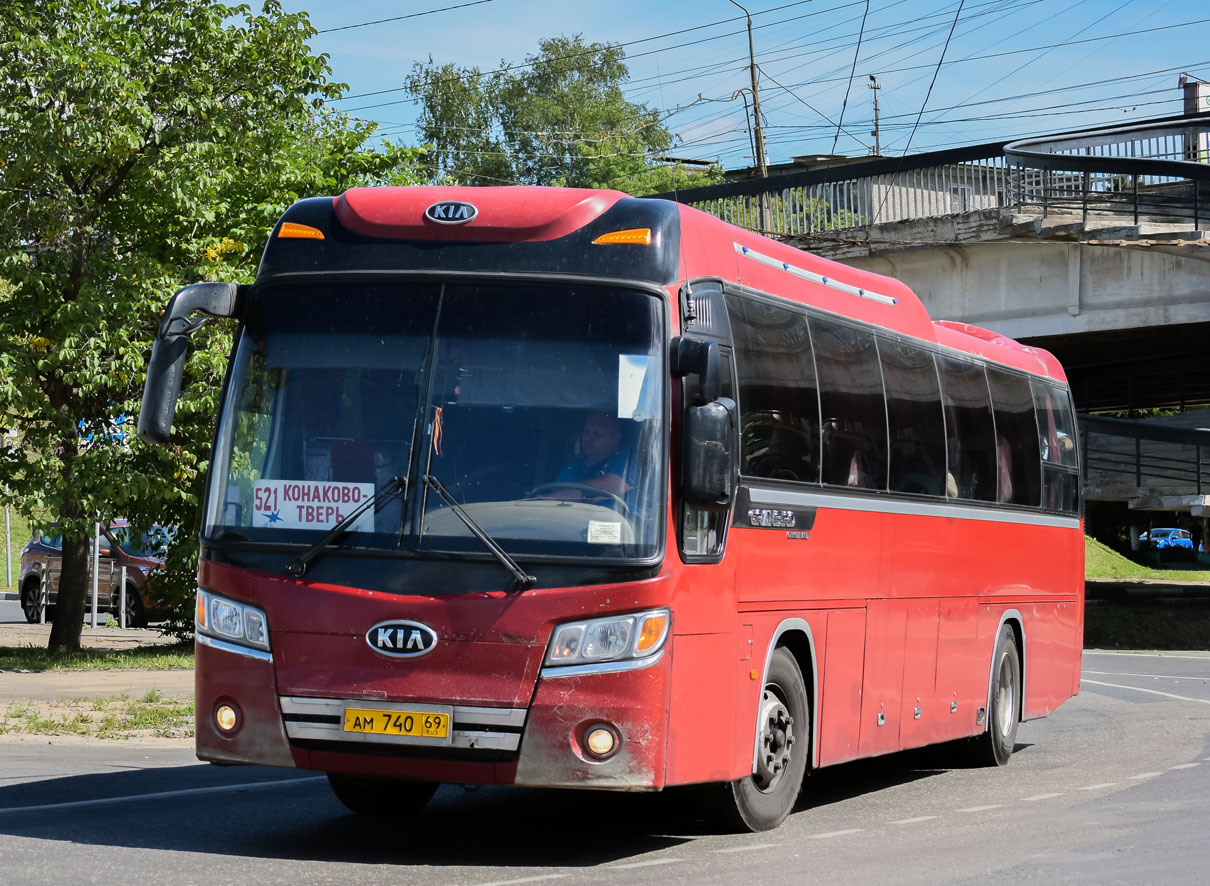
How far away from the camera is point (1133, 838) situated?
9.43 m

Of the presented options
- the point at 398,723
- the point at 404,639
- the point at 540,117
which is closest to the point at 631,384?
the point at 404,639

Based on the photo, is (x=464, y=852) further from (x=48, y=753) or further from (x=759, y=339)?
(x=48, y=753)

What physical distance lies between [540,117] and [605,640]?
267 ft

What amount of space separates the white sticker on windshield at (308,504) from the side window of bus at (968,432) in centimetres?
535

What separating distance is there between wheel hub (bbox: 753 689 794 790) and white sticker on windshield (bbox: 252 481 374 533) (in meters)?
2.43

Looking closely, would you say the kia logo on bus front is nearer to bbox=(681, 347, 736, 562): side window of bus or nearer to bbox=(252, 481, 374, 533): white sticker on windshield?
bbox=(252, 481, 374, 533): white sticker on windshield

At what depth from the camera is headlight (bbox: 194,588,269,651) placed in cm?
834

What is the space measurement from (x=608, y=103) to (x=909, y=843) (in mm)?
82347

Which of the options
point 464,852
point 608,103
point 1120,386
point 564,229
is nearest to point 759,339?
point 564,229

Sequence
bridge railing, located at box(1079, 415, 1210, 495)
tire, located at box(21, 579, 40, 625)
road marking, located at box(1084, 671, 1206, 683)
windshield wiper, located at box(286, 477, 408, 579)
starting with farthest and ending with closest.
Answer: bridge railing, located at box(1079, 415, 1210, 495)
tire, located at box(21, 579, 40, 625)
road marking, located at box(1084, 671, 1206, 683)
windshield wiper, located at box(286, 477, 408, 579)

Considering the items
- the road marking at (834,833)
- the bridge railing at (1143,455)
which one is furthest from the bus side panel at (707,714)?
the bridge railing at (1143,455)

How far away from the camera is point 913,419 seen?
38.6 feet

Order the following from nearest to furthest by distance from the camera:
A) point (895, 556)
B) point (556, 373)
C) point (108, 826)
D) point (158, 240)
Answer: point (556, 373) → point (108, 826) → point (895, 556) → point (158, 240)

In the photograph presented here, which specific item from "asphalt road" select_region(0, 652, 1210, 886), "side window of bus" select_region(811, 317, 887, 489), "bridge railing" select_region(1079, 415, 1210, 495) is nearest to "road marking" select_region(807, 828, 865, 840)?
"asphalt road" select_region(0, 652, 1210, 886)
